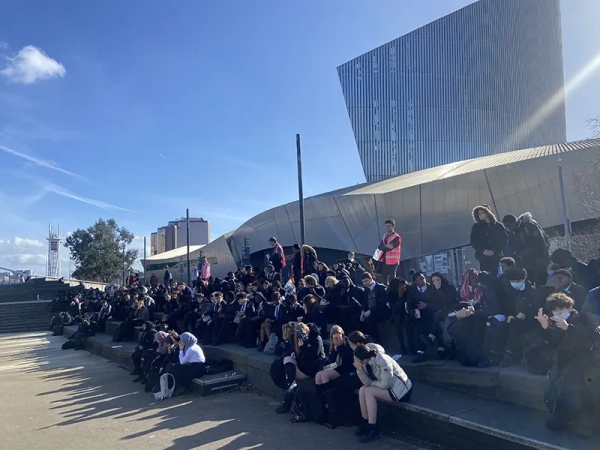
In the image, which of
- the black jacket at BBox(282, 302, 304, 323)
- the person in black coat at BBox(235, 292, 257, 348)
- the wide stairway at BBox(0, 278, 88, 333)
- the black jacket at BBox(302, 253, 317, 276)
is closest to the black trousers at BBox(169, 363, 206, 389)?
the person in black coat at BBox(235, 292, 257, 348)

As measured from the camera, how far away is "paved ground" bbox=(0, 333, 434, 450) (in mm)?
6074

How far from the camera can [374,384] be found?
19.1 feet

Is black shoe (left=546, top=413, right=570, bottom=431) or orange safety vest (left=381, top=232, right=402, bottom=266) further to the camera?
orange safety vest (left=381, top=232, right=402, bottom=266)

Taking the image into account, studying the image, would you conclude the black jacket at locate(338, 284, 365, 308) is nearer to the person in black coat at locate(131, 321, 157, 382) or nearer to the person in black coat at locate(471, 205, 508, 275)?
the person in black coat at locate(471, 205, 508, 275)

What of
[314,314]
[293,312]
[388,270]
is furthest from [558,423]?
[388,270]

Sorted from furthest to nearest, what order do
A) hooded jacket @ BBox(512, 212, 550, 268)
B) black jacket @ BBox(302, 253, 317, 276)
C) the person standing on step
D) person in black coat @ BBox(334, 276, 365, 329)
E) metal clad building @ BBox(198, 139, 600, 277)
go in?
metal clad building @ BBox(198, 139, 600, 277)
black jacket @ BBox(302, 253, 317, 276)
the person standing on step
person in black coat @ BBox(334, 276, 365, 329)
hooded jacket @ BBox(512, 212, 550, 268)

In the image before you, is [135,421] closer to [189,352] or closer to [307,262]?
[189,352]

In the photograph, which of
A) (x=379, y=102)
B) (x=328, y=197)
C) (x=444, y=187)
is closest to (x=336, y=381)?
(x=444, y=187)

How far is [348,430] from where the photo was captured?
614cm

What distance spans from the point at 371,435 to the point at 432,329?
2051mm

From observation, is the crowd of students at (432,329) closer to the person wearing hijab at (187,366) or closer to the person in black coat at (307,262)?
the person wearing hijab at (187,366)

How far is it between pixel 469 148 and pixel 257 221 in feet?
142

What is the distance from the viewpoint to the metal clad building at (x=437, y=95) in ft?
225

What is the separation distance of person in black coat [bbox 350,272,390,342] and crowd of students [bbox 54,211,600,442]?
0.7 inches
